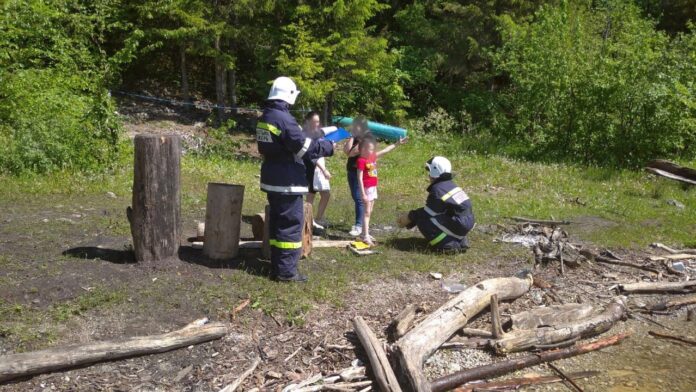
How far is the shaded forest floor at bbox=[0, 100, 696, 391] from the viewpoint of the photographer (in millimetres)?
5500

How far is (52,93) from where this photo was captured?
13516 millimetres

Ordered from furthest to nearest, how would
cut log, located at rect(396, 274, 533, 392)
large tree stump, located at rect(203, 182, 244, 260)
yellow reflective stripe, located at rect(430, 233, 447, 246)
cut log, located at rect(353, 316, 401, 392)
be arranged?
yellow reflective stripe, located at rect(430, 233, 447, 246) → large tree stump, located at rect(203, 182, 244, 260) → cut log, located at rect(396, 274, 533, 392) → cut log, located at rect(353, 316, 401, 392)

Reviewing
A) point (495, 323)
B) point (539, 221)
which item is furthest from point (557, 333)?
point (539, 221)

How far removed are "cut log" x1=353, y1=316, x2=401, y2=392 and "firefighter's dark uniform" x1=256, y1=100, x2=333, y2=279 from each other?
1.28 m

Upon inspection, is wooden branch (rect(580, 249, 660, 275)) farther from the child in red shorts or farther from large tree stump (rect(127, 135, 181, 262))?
large tree stump (rect(127, 135, 181, 262))

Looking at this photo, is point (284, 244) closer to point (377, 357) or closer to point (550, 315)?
point (377, 357)

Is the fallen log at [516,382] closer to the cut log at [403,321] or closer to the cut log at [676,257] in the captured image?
the cut log at [403,321]

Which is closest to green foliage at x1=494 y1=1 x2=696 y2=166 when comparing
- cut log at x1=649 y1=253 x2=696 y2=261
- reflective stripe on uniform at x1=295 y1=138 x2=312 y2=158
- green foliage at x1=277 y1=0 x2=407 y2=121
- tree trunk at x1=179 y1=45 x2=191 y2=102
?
green foliage at x1=277 y1=0 x2=407 y2=121

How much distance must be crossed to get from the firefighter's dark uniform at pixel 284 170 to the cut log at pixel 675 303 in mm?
4910

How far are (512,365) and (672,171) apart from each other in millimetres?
12162

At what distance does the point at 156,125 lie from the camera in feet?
65.7

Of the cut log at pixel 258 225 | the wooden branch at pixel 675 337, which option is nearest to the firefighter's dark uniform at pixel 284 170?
the cut log at pixel 258 225

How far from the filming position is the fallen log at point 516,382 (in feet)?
18.7

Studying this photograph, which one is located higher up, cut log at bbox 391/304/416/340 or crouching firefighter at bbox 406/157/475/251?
crouching firefighter at bbox 406/157/475/251
